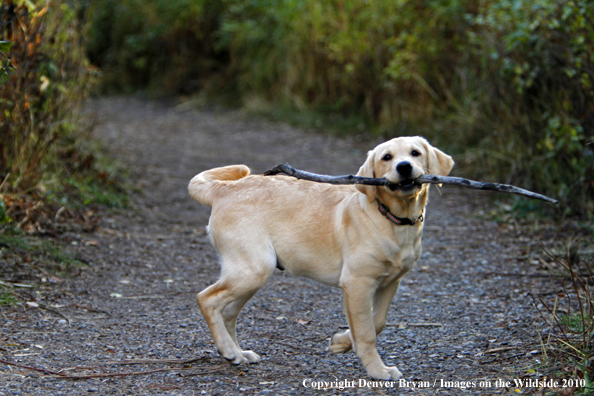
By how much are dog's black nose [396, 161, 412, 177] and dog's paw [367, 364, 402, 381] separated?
3.22 ft

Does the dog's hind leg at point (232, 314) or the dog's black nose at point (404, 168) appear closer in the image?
the dog's black nose at point (404, 168)

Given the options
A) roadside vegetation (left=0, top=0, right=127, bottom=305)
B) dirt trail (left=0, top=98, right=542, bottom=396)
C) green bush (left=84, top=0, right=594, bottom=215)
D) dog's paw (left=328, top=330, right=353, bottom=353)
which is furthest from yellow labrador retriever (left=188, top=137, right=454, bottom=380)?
green bush (left=84, top=0, right=594, bottom=215)

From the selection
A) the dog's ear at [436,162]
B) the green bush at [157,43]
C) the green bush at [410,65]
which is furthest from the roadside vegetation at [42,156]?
the green bush at [157,43]

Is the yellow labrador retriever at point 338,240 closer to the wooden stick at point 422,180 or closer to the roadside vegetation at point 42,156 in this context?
the wooden stick at point 422,180

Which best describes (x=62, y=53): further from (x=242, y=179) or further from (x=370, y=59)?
(x=370, y=59)

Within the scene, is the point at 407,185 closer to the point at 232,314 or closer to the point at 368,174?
the point at 368,174

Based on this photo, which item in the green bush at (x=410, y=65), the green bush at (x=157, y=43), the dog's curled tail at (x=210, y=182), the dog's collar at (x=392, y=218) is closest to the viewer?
the dog's collar at (x=392, y=218)

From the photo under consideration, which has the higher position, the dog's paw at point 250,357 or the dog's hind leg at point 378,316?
the dog's hind leg at point 378,316

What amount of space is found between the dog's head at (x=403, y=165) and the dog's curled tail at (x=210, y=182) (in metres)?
0.87

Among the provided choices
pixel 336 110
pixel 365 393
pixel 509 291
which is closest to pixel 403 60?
pixel 336 110

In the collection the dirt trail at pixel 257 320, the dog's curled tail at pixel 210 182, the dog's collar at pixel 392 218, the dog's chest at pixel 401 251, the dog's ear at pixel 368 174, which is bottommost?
the dirt trail at pixel 257 320

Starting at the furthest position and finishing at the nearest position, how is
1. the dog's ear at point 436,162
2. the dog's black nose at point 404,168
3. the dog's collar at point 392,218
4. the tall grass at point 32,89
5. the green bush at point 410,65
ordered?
the green bush at point 410,65 → the tall grass at point 32,89 → the dog's ear at point 436,162 → the dog's collar at point 392,218 → the dog's black nose at point 404,168

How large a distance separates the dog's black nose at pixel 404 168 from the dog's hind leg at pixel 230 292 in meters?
0.84

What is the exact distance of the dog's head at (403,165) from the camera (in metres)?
3.22
